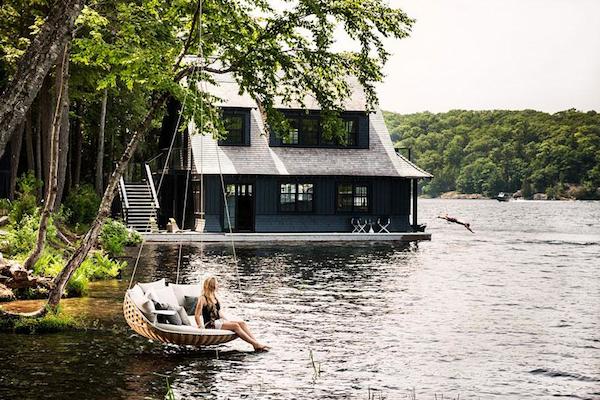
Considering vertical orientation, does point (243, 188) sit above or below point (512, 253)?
above

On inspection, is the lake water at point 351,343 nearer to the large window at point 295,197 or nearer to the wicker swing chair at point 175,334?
the wicker swing chair at point 175,334

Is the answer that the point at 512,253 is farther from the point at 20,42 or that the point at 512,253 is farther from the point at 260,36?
the point at 260,36

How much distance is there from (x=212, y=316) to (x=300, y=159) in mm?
32852

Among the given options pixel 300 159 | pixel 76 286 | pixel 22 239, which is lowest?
pixel 76 286

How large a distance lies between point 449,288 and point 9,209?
16150 mm

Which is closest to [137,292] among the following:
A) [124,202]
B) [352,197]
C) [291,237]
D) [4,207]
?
[4,207]

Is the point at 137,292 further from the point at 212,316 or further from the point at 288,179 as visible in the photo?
the point at 288,179

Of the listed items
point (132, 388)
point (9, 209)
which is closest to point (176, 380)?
point (132, 388)

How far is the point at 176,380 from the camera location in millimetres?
12922

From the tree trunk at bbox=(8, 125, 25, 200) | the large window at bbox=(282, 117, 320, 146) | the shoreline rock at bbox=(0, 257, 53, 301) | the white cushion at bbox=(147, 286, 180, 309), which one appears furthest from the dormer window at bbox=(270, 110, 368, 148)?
the white cushion at bbox=(147, 286, 180, 309)

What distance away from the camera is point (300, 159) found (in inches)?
1876

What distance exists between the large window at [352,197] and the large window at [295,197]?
5.52 feet

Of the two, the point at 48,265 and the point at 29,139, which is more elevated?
the point at 29,139

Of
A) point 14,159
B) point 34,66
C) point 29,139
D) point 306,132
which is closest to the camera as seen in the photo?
point 34,66
